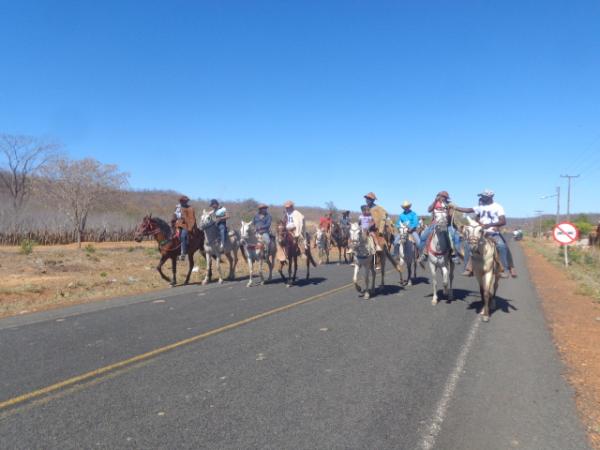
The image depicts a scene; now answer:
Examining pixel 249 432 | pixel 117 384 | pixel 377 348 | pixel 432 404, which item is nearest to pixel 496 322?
pixel 377 348

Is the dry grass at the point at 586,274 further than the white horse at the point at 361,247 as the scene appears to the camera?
Yes

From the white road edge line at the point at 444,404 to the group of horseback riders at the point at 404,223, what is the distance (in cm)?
367

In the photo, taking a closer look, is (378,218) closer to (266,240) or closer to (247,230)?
(266,240)

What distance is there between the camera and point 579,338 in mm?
8297

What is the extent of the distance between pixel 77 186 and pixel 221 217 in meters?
34.1

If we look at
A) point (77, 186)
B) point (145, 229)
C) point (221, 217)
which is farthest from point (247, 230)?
point (77, 186)

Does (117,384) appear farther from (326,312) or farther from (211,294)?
(211,294)

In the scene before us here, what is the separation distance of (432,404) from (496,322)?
5.21 m

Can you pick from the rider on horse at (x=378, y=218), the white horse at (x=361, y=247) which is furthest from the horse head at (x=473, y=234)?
the rider on horse at (x=378, y=218)

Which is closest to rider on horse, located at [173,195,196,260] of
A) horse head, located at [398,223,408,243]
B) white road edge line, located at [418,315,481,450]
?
horse head, located at [398,223,408,243]

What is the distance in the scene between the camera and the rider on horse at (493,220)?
10.3 metres

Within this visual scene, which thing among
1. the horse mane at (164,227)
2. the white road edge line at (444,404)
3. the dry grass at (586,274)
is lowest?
the white road edge line at (444,404)

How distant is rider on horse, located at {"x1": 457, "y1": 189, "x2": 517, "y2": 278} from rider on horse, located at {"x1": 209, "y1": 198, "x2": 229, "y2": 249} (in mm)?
8753

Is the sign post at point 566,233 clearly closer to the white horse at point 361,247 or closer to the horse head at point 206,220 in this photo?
the white horse at point 361,247
